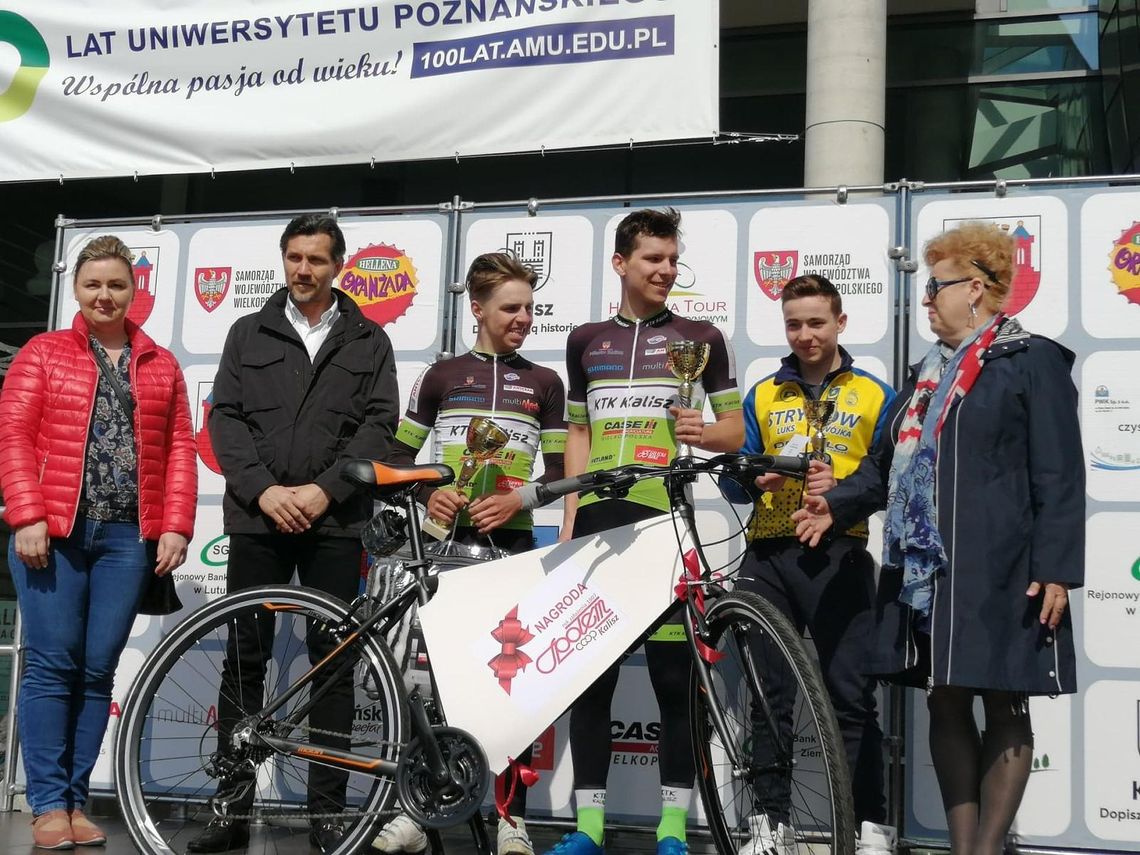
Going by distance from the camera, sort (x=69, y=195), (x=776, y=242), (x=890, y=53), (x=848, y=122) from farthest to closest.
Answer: (x=69, y=195) < (x=890, y=53) < (x=848, y=122) < (x=776, y=242)

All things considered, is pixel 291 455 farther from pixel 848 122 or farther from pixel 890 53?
pixel 890 53

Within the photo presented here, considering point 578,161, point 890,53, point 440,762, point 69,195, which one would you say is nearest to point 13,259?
point 69,195

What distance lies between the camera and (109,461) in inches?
163

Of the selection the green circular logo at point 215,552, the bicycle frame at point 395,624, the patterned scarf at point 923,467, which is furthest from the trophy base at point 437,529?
the green circular logo at point 215,552

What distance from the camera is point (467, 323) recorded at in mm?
5039

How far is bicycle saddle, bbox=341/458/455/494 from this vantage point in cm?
328

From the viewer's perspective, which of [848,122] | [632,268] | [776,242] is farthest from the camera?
[848,122]

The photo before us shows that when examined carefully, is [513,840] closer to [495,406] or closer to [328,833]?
[328,833]

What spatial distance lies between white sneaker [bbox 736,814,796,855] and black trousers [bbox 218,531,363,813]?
110 centimetres

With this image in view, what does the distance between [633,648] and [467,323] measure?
2160 millimetres

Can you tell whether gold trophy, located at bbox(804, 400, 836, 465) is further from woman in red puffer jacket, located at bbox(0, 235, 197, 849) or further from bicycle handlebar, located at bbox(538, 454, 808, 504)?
woman in red puffer jacket, located at bbox(0, 235, 197, 849)

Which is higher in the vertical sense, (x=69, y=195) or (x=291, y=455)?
(x=69, y=195)

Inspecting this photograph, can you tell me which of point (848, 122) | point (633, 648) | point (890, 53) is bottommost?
point (633, 648)

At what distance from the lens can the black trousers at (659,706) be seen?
3.64 metres
